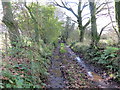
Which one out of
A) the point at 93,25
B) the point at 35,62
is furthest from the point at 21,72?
the point at 93,25

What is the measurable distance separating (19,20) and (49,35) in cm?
606

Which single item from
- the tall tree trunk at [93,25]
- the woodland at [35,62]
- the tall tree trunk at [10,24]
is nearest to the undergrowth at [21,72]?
the woodland at [35,62]

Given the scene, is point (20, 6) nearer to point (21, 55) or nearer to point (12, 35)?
point (12, 35)

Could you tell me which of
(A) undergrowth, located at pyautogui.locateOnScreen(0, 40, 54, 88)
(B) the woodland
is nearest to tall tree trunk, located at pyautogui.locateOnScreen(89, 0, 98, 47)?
(B) the woodland

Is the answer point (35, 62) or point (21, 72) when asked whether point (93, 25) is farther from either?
point (21, 72)

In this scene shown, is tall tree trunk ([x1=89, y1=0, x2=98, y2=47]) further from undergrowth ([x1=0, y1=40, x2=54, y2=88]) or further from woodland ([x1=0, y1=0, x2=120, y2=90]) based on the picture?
undergrowth ([x1=0, y1=40, x2=54, y2=88])

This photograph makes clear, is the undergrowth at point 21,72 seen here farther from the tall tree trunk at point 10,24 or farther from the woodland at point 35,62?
the tall tree trunk at point 10,24

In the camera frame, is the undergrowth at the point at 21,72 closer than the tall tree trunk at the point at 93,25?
Yes

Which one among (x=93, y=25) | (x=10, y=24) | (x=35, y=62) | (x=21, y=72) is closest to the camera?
(x=21, y=72)

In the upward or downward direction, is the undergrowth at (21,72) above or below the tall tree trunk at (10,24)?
below

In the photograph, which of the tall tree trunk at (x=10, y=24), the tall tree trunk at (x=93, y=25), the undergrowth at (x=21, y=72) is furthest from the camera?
the tall tree trunk at (x=93, y=25)

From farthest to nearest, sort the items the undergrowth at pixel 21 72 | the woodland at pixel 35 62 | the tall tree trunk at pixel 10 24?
the tall tree trunk at pixel 10 24 → the woodland at pixel 35 62 → the undergrowth at pixel 21 72

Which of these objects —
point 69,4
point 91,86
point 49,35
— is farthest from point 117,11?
point 69,4

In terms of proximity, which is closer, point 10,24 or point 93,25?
point 10,24
